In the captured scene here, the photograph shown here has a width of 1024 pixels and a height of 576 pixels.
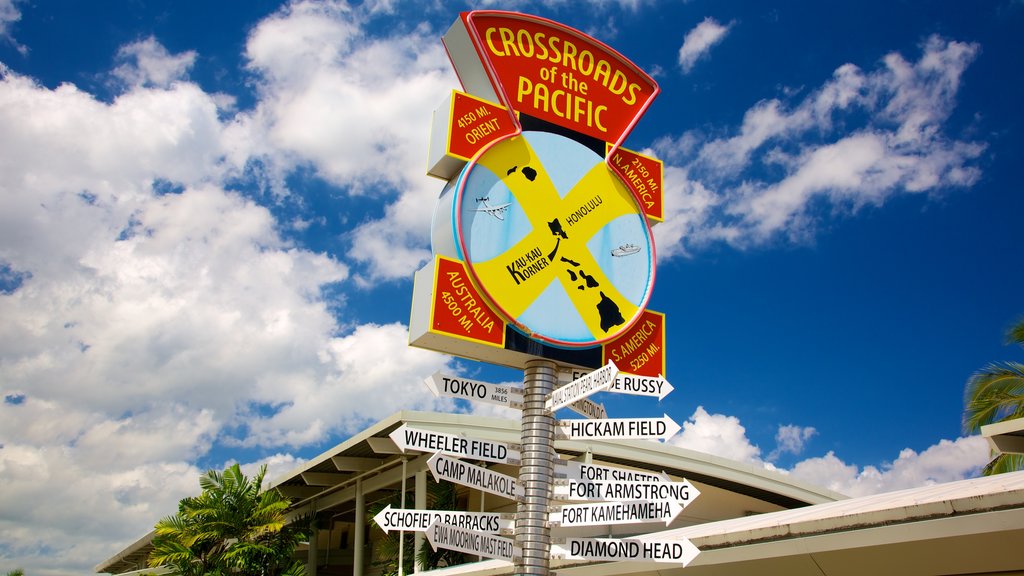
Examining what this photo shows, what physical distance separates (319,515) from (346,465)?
8.22 m

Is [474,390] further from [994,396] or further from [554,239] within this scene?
[994,396]

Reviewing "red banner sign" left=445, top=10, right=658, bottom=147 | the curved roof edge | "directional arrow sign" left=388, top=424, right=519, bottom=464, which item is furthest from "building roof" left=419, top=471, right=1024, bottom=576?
the curved roof edge

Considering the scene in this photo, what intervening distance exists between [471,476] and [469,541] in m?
0.49

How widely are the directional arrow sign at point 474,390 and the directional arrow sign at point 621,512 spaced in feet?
3.39

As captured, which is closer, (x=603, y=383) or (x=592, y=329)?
(x=603, y=383)

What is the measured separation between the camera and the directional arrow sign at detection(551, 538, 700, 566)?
21.7 ft

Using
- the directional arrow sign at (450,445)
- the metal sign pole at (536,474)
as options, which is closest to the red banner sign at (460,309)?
the metal sign pole at (536,474)

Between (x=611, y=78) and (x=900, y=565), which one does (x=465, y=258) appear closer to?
(x=611, y=78)

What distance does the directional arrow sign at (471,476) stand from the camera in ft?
21.5

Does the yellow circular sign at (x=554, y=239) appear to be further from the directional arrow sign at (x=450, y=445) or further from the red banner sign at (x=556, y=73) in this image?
the directional arrow sign at (x=450, y=445)

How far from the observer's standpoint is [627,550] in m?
6.70

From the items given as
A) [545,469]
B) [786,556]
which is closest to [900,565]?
A: [786,556]

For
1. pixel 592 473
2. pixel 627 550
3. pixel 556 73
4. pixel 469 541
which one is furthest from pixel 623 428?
pixel 556 73

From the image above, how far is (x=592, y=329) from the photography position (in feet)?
25.6
